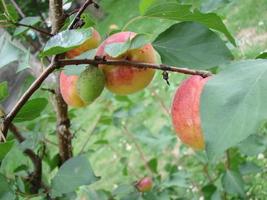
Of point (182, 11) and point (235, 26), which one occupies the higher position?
point (182, 11)

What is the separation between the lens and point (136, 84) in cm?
96

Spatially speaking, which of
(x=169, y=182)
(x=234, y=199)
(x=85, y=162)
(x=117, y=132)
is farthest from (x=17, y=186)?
(x=117, y=132)

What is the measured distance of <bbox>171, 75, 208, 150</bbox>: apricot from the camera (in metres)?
0.84

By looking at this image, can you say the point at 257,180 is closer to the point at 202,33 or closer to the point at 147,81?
the point at 147,81

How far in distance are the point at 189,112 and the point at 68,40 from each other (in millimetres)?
258

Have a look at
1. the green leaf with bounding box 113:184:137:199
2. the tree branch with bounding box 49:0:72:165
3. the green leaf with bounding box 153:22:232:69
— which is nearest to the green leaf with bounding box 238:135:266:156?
the green leaf with bounding box 113:184:137:199

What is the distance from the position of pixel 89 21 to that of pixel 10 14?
204 millimetres

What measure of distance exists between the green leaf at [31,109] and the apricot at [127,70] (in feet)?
0.46

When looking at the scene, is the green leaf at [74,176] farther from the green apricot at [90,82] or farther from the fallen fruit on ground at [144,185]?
the fallen fruit on ground at [144,185]

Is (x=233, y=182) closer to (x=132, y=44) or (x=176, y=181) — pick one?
(x=176, y=181)

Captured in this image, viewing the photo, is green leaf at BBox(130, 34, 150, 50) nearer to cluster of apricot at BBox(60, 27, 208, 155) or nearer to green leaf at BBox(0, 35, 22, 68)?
cluster of apricot at BBox(60, 27, 208, 155)

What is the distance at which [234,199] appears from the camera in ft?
6.08

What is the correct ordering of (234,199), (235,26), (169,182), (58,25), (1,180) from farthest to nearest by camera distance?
1. (235,26)
2. (234,199)
3. (169,182)
4. (58,25)
5. (1,180)

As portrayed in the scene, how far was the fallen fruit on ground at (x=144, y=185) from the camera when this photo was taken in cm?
152
